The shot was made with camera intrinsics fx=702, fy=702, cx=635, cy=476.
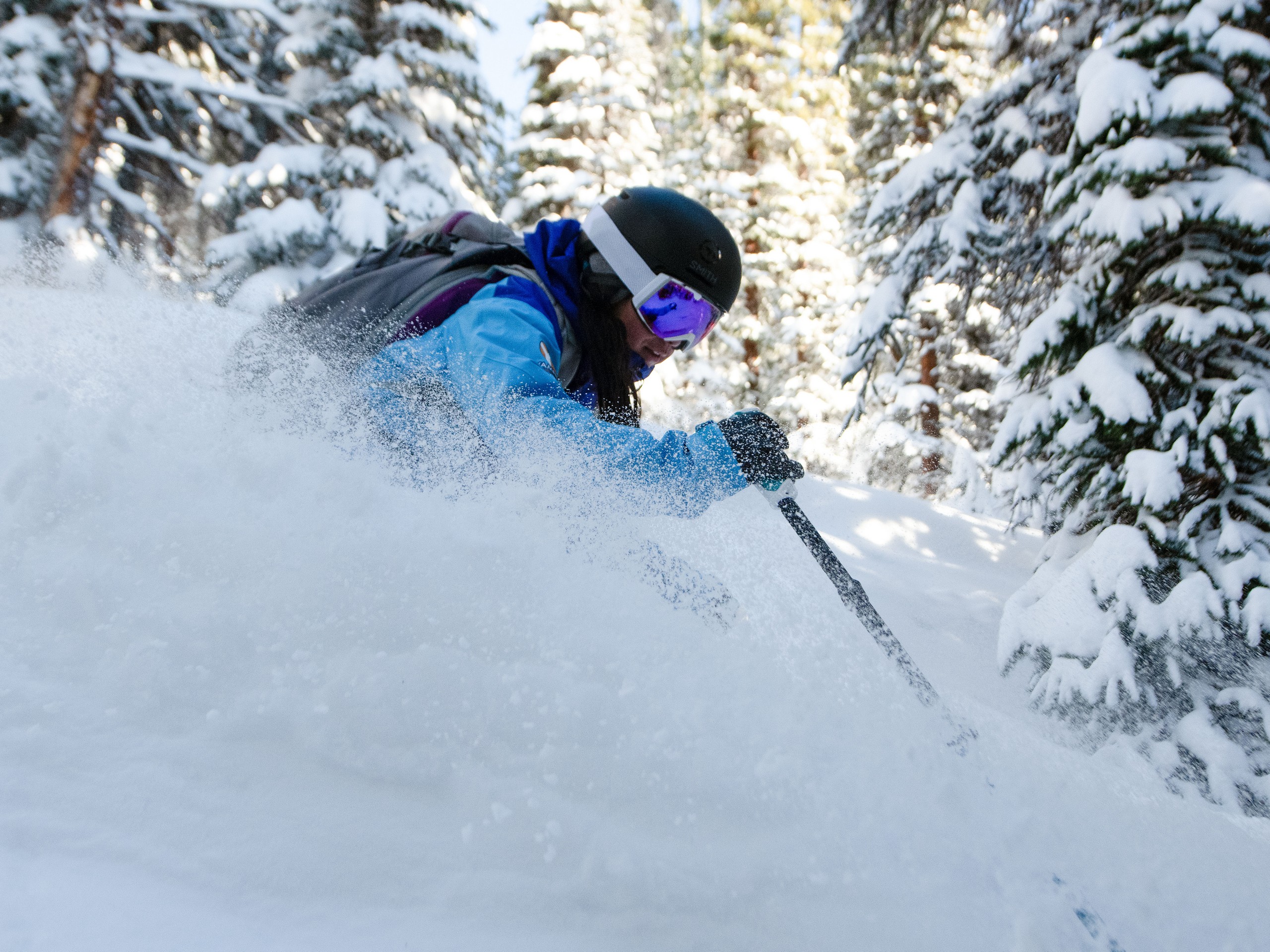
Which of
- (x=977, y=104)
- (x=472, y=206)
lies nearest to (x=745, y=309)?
(x=472, y=206)

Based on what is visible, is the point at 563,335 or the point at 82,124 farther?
the point at 82,124

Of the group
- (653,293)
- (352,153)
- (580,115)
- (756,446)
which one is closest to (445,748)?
(756,446)

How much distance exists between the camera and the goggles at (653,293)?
8.91 feet

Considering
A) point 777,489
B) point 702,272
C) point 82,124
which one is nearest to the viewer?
point 777,489

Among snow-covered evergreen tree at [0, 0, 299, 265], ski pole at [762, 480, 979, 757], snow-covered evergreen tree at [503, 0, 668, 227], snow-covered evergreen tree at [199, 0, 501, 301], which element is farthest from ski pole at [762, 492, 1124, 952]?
snow-covered evergreen tree at [503, 0, 668, 227]

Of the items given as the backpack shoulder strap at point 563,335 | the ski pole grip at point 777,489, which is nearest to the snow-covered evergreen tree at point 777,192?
the backpack shoulder strap at point 563,335

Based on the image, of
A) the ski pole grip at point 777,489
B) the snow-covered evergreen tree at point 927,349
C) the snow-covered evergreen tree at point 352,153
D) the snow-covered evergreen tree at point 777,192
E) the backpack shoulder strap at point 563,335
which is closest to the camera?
the ski pole grip at point 777,489

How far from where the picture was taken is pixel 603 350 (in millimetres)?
2709

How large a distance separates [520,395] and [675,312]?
0.98 m

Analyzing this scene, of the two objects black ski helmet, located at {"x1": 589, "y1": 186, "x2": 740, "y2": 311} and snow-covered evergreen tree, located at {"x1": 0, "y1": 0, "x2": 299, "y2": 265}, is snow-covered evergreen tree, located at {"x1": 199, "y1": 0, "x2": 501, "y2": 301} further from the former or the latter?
black ski helmet, located at {"x1": 589, "y1": 186, "x2": 740, "y2": 311}

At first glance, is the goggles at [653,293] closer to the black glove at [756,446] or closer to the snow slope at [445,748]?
the black glove at [756,446]

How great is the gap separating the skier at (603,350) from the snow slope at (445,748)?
0.24 meters

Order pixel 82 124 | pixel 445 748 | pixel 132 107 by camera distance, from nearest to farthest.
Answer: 1. pixel 445 748
2. pixel 82 124
3. pixel 132 107

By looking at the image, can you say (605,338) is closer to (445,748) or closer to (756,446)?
(756,446)
